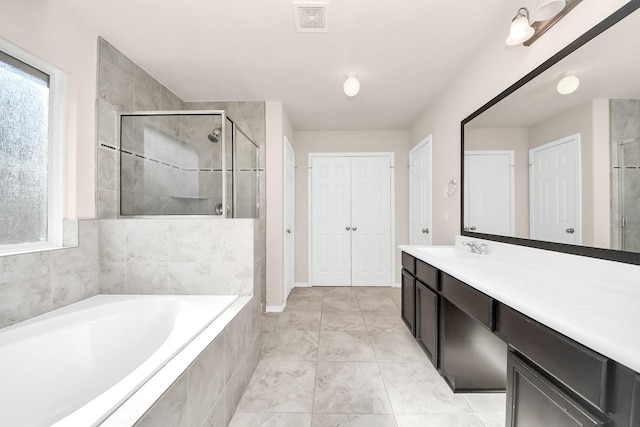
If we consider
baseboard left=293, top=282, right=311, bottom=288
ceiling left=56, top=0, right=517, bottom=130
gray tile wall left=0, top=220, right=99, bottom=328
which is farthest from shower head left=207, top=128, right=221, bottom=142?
baseboard left=293, top=282, right=311, bottom=288

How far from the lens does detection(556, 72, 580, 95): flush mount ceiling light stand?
1244mm

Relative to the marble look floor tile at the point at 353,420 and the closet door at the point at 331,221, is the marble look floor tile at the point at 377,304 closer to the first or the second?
the closet door at the point at 331,221

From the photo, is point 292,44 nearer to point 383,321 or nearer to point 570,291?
point 570,291

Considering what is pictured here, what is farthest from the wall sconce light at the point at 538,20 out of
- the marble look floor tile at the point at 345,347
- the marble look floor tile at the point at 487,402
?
the marble look floor tile at the point at 345,347

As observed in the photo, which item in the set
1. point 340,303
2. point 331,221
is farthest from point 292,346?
point 331,221

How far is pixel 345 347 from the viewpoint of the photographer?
2.15m

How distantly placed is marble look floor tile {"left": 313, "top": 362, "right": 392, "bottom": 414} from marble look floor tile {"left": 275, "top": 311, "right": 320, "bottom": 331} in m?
0.64

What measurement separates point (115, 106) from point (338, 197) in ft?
8.86

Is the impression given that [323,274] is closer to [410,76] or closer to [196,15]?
[410,76]

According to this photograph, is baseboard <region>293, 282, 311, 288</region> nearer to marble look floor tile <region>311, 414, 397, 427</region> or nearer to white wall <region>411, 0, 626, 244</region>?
white wall <region>411, 0, 626, 244</region>

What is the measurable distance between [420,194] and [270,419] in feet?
9.16

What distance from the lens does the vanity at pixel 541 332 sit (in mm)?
629

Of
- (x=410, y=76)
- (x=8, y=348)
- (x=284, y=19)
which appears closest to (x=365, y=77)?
(x=410, y=76)

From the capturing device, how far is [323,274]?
3.92m
